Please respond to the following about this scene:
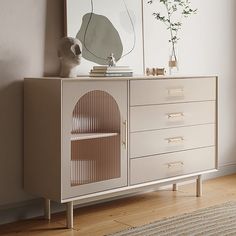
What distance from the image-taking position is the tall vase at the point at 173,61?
3660 millimetres

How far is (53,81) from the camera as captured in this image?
2820 millimetres

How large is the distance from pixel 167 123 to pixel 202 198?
0.63 metres

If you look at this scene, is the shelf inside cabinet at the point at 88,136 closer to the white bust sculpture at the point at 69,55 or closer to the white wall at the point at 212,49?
the white bust sculpture at the point at 69,55

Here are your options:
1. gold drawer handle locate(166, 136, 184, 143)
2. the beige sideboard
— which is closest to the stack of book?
the beige sideboard

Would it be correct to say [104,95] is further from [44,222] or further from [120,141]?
[44,222]

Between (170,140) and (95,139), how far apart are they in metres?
0.56

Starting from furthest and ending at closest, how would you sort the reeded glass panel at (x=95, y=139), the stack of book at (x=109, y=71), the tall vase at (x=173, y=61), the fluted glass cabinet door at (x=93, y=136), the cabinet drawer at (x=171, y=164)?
1. the tall vase at (x=173, y=61)
2. the cabinet drawer at (x=171, y=164)
3. the stack of book at (x=109, y=71)
4. the reeded glass panel at (x=95, y=139)
5. the fluted glass cabinet door at (x=93, y=136)

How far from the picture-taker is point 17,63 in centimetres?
301

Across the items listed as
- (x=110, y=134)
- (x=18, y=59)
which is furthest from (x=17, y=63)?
(x=110, y=134)

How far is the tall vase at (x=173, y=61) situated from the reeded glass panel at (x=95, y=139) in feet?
2.52

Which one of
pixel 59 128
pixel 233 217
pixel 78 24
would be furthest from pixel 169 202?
pixel 78 24

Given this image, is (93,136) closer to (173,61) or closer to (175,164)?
(175,164)

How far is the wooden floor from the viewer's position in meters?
2.92

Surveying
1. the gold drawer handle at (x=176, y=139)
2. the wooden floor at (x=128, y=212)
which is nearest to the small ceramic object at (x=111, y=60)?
the gold drawer handle at (x=176, y=139)
